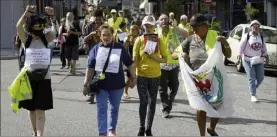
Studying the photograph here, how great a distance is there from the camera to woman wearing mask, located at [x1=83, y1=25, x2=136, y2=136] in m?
6.57

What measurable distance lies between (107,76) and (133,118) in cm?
217

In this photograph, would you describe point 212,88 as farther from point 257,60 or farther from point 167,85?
point 257,60

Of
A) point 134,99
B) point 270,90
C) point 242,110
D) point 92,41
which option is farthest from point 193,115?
point 270,90

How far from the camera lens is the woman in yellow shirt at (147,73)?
7.34 metres

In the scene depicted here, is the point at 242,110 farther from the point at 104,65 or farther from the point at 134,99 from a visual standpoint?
the point at 104,65

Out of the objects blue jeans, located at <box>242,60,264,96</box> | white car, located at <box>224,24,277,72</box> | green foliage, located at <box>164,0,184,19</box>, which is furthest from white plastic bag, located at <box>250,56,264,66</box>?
green foliage, located at <box>164,0,184,19</box>

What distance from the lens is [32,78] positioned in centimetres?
648

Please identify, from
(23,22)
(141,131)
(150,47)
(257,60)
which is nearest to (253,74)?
A: (257,60)

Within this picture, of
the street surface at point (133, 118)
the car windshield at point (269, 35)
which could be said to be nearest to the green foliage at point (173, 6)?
the car windshield at point (269, 35)

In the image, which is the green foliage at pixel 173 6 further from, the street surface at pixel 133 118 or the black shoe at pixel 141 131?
the black shoe at pixel 141 131

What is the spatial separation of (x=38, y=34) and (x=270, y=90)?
7.63 metres

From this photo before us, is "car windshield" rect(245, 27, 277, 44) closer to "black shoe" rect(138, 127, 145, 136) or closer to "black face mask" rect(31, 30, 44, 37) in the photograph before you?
"black shoe" rect(138, 127, 145, 136)

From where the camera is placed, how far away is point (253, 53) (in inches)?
413

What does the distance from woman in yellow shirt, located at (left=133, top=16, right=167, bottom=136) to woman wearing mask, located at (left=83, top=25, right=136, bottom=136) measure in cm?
71
